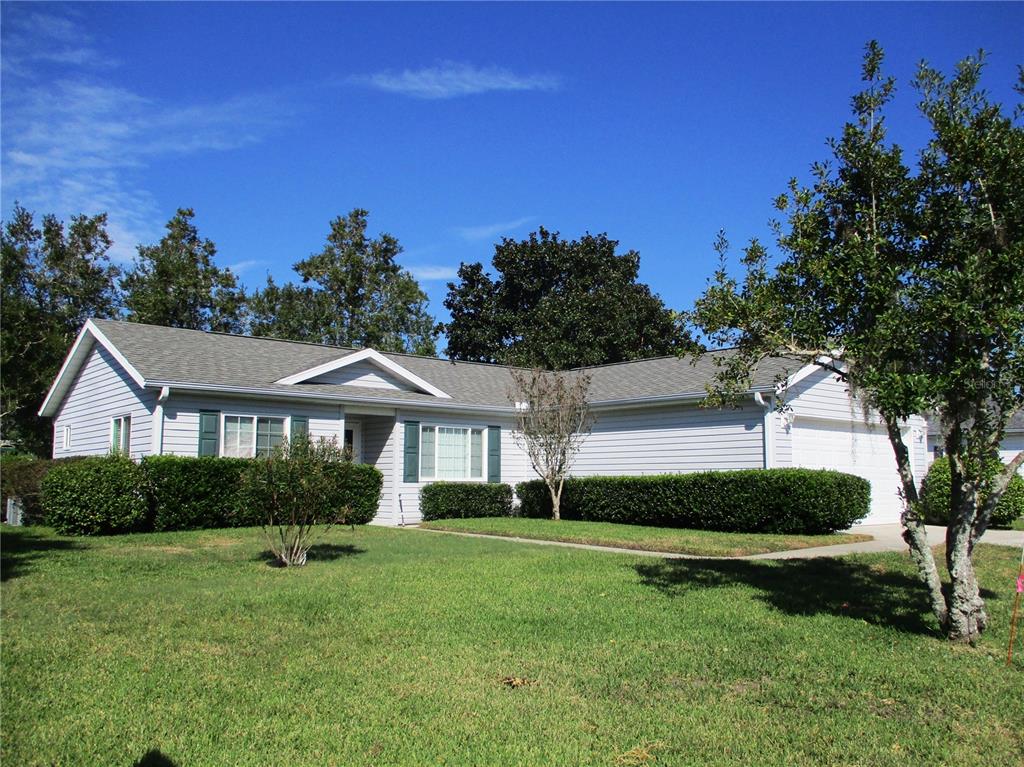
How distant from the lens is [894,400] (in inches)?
263

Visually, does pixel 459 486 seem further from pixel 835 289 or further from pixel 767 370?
pixel 835 289

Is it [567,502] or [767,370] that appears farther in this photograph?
[567,502]

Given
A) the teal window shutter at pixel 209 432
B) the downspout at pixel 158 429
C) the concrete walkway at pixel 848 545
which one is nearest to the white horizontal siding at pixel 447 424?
the concrete walkway at pixel 848 545

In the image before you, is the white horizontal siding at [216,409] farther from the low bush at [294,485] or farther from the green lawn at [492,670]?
the green lawn at [492,670]

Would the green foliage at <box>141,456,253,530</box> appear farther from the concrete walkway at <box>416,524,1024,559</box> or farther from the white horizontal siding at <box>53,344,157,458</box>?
the concrete walkway at <box>416,524,1024,559</box>

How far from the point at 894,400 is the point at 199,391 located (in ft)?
47.1

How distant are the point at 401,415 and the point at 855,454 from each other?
37.9 feet

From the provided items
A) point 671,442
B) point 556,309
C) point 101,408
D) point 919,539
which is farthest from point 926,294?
point 556,309

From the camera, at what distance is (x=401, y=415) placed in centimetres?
2055

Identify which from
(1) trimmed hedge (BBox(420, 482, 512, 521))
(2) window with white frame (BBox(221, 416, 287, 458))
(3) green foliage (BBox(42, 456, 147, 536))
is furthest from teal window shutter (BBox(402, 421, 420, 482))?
(3) green foliage (BBox(42, 456, 147, 536))

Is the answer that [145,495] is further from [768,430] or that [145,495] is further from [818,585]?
[768,430]

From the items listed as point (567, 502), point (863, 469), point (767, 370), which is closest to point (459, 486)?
point (567, 502)

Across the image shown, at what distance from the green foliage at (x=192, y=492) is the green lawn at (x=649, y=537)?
4.55 m

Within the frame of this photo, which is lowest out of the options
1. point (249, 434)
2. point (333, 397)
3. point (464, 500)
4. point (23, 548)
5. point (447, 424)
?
point (23, 548)
